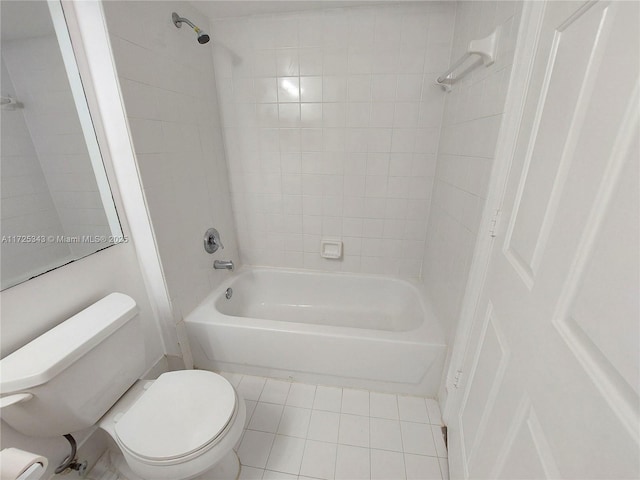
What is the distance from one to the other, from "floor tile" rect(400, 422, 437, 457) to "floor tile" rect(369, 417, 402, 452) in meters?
0.03

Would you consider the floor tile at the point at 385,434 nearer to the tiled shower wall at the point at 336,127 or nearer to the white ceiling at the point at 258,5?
the tiled shower wall at the point at 336,127

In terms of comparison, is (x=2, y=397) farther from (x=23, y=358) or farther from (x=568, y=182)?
(x=568, y=182)

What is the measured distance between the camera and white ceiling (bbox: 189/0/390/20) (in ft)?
4.59

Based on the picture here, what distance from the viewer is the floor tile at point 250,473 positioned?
1.10m

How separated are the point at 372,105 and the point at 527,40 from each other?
971 millimetres

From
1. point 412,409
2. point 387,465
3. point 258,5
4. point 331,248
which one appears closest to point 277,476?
point 387,465

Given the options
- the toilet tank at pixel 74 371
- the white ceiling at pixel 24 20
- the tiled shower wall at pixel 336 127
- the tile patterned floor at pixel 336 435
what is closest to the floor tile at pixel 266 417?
the tile patterned floor at pixel 336 435

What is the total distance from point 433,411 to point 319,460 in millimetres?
630

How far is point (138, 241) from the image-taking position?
4.03 feet

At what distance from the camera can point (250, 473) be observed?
1.11 m

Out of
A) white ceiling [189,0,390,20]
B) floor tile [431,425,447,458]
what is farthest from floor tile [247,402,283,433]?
white ceiling [189,0,390,20]

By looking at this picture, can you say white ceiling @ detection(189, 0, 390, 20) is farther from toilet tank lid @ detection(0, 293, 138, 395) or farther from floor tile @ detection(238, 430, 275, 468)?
floor tile @ detection(238, 430, 275, 468)

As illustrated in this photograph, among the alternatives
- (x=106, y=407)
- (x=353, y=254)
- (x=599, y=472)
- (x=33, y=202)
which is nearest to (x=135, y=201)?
(x=33, y=202)

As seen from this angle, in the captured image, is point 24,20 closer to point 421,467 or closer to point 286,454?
point 286,454
